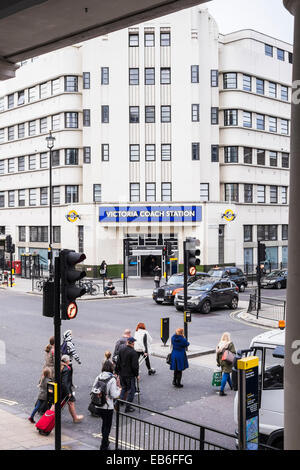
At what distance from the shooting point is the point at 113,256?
4853 centimetres

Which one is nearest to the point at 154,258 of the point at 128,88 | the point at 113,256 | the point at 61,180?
the point at 113,256

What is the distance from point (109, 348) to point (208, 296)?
10.7 metres

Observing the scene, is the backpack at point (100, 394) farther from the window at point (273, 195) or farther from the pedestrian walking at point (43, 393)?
the window at point (273, 195)

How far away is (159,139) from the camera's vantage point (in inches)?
1900

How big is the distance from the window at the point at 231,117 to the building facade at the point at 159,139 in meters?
0.10

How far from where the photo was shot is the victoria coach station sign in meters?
46.9

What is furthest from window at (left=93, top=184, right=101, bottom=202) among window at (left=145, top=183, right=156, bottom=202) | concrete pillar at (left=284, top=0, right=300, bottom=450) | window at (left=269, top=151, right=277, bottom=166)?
concrete pillar at (left=284, top=0, right=300, bottom=450)

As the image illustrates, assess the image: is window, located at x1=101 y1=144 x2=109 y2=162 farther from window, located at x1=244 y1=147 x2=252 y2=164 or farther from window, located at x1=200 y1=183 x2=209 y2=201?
window, located at x1=244 y1=147 x2=252 y2=164

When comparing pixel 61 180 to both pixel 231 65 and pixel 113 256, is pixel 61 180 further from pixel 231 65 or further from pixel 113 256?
pixel 231 65

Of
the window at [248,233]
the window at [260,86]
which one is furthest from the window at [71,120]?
the window at [248,233]

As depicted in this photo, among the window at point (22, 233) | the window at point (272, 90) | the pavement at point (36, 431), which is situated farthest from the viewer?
the window at point (22, 233)

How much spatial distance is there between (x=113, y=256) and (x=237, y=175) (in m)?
13.3

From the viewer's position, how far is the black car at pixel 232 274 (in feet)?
122

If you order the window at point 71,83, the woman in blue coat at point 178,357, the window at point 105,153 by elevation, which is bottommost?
the woman in blue coat at point 178,357
